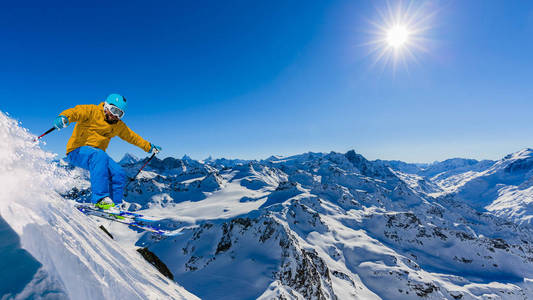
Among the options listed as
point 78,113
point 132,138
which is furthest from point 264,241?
point 78,113

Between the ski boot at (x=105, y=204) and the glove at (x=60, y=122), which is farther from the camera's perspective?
the ski boot at (x=105, y=204)

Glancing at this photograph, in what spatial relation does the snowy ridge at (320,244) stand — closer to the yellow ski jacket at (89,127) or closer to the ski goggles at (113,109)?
the yellow ski jacket at (89,127)

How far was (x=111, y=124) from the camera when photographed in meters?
6.40

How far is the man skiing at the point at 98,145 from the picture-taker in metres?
5.84

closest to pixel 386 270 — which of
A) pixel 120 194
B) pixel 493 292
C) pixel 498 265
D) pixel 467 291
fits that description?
pixel 467 291

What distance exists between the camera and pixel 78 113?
5727 mm

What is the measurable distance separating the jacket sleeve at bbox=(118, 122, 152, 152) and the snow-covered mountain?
7.58ft

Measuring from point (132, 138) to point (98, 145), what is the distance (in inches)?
48.6

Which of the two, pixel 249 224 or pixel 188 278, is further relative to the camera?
pixel 249 224

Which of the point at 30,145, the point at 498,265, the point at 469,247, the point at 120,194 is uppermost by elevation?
the point at 30,145

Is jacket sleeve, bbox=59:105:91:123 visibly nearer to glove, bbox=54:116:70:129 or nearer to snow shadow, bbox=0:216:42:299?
glove, bbox=54:116:70:129

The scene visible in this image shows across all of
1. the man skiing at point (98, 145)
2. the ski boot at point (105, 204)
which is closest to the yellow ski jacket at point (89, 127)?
the man skiing at point (98, 145)

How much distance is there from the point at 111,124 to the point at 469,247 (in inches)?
4732

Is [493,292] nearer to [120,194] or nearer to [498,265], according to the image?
[498,265]
